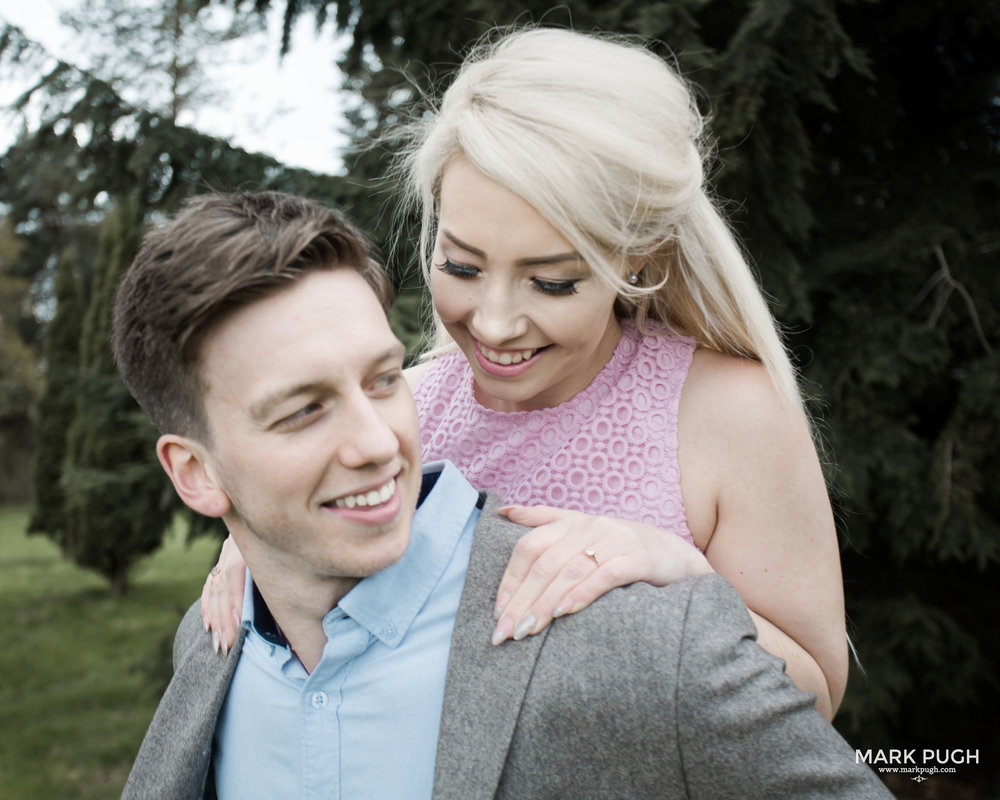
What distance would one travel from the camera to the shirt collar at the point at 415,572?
5.12ft

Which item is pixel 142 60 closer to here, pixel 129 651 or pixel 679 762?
pixel 129 651

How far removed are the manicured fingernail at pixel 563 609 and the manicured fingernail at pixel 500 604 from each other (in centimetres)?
9

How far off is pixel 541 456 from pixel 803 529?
608 millimetres

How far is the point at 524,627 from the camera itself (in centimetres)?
142

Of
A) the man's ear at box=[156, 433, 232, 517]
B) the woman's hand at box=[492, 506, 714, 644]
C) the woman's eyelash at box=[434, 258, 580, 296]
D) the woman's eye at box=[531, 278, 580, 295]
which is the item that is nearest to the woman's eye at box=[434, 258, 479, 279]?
the woman's eyelash at box=[434, 258, 580, 296]

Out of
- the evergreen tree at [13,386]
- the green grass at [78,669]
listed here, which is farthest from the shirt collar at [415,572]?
the evergreen tree at [13,386]

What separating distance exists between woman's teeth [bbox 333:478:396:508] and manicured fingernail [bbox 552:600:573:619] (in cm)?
34

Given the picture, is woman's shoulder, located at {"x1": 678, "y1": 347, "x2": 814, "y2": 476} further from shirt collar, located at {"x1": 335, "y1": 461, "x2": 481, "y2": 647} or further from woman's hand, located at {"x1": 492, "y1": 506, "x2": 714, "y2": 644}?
shirt collar, located at {"x1": 335, "y1": 461, "x2": 481, "y2": 647}

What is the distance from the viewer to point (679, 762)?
1.33 m

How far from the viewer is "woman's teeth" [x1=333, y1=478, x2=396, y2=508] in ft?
4.95

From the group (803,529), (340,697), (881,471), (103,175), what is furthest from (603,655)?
(103,175)

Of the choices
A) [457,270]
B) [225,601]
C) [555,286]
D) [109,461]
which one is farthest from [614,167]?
[109,461]

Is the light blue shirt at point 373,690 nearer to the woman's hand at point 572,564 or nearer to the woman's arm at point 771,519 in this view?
the woman's hand at point 572,564

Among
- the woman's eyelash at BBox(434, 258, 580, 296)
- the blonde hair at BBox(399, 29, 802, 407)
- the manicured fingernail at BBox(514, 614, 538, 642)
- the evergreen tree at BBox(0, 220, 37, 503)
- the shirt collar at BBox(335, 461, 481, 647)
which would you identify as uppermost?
the blonde hair at BBox(399, 29, 802, 407)
